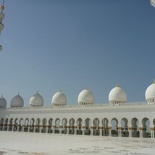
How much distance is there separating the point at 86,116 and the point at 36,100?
46.9 ft

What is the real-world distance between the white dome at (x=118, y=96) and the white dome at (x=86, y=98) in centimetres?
379

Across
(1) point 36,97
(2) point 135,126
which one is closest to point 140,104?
(2) point 135,126

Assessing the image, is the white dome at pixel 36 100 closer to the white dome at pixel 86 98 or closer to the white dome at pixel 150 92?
the white dome at pixel 86 98

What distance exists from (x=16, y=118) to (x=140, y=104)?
2428 cm

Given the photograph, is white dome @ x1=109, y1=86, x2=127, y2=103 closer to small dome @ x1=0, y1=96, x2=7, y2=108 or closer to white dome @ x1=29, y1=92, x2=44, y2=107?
white dome @ x1=29, y1=92, x2=44, y2=107

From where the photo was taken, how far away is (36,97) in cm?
4431

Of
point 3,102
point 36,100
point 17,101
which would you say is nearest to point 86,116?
point 36,100

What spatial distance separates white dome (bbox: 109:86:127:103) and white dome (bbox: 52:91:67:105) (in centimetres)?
994

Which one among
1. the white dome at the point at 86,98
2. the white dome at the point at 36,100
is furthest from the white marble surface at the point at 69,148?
the white dome at the point at 36,100

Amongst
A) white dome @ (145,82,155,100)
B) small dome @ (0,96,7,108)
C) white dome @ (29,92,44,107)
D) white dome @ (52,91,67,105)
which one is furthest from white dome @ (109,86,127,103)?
small dome @ (0,96,7,108)

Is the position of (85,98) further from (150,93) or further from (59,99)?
(150,93)

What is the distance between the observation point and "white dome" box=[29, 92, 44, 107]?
44.0 meters

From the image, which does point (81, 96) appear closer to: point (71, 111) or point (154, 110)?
point (71, 111)

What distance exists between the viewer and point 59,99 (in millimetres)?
41000
